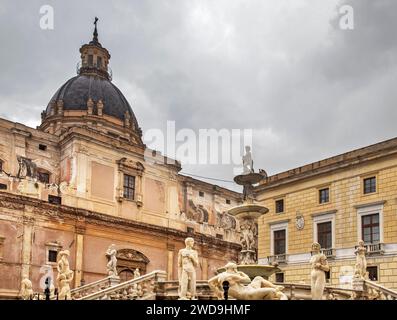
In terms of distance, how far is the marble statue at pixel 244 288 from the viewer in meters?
13.3

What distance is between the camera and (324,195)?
109ft

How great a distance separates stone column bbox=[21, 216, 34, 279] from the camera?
31136mm

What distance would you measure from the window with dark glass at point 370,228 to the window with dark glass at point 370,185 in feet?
4.49

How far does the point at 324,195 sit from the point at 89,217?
13.9m

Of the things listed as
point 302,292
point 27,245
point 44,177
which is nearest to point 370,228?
point 302,292

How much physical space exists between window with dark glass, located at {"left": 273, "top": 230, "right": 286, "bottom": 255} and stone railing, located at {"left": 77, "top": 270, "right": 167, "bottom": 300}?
14.4 m

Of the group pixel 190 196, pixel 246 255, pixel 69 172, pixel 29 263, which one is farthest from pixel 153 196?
pixel 246 255

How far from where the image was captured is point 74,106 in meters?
44.9

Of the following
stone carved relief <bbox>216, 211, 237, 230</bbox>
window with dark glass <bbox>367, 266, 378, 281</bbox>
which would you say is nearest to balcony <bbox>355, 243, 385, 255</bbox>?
window with dark glass <bbox>367, 266, 378, 281</bbox>

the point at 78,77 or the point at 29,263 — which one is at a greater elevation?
the point at 78,77

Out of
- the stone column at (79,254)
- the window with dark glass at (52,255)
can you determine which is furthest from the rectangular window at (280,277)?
the window with dark glass at (52,255)

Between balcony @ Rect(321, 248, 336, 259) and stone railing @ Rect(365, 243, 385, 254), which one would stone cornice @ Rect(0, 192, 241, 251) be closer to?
balcony @ Rect(321, 248, 336, 259)

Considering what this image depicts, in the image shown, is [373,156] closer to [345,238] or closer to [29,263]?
[345,238]

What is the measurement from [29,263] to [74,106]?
16.7 m
